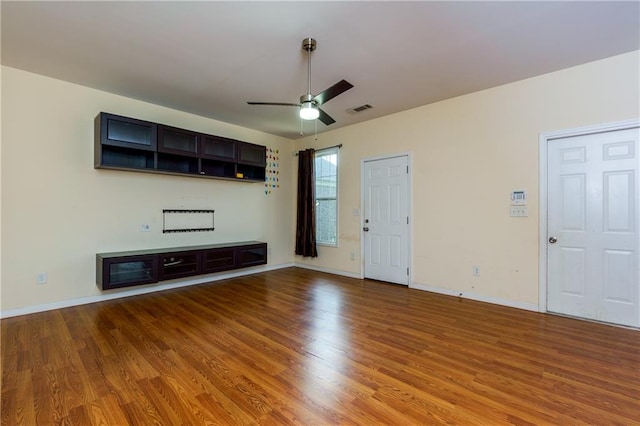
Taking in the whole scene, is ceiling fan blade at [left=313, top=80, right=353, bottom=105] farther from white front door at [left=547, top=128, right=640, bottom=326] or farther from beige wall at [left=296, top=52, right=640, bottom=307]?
white front door at [left=547, top=128, right=640, bottom=326]

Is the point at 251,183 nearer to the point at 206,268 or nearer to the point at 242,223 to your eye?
the point at 242,223

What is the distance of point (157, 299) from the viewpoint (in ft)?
12.6

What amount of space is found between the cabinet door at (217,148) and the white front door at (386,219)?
7.60ft

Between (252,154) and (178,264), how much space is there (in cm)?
220

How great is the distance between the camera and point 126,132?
3.67m

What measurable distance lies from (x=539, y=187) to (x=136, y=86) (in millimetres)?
5129

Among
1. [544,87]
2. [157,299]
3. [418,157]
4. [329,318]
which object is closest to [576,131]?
[544,87]

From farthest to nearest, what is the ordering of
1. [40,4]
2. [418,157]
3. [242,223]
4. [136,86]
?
1. [242,223]
2. [418,157]
3. [136,86]
4. [40,4]

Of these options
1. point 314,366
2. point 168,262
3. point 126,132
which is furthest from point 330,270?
point 126,132

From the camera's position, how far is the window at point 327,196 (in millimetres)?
5551

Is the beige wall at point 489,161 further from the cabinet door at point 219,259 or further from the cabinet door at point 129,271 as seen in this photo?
the cabinet door at point 129,271

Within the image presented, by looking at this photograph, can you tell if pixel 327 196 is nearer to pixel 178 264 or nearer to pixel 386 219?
pixel 386 219

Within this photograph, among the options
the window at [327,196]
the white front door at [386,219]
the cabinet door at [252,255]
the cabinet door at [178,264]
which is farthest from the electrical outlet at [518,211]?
the cabinet door at [178,264]

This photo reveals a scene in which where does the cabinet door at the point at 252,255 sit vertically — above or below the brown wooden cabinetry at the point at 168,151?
below
